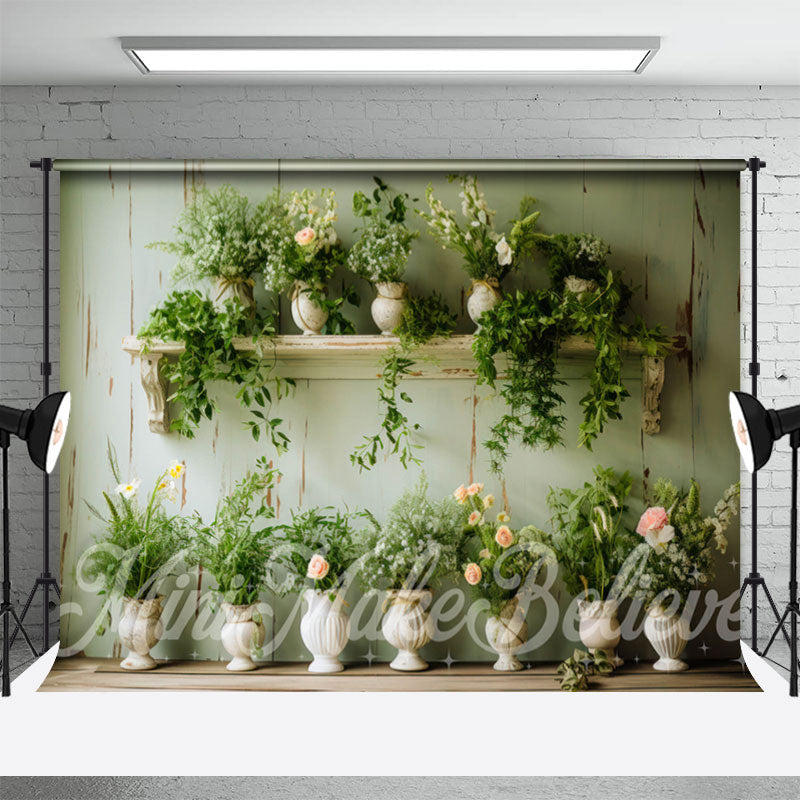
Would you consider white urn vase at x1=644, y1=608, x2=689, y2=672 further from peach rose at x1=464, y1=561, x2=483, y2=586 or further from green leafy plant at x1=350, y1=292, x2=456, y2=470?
green leafy plant at x1=350, y1=292, x2=456, y2=470

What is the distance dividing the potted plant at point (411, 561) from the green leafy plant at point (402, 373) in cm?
19

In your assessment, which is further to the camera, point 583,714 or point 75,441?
point 75,441

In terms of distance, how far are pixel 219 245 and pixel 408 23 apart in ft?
3.06

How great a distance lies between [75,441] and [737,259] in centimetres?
237

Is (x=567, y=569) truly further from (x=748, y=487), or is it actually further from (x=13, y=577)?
(x=13, y=577)

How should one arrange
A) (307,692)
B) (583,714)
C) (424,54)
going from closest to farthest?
(583,714) → (307,692) → (424,54)

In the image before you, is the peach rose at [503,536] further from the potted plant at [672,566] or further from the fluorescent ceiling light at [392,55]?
A: the fluorescent ceiling light at [392,55]

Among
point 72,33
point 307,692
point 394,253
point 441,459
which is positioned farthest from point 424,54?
point 307,692

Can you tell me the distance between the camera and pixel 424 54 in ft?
9.19

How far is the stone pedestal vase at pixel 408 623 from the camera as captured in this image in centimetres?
276

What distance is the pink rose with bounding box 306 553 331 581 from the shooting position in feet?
8.89

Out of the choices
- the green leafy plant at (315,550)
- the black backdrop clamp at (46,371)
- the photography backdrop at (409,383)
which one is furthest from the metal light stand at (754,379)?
the black backdrop clamp at (46,371)

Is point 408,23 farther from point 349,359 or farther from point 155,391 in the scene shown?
point 155,391

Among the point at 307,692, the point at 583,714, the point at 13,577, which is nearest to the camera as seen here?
the point at 583,714
